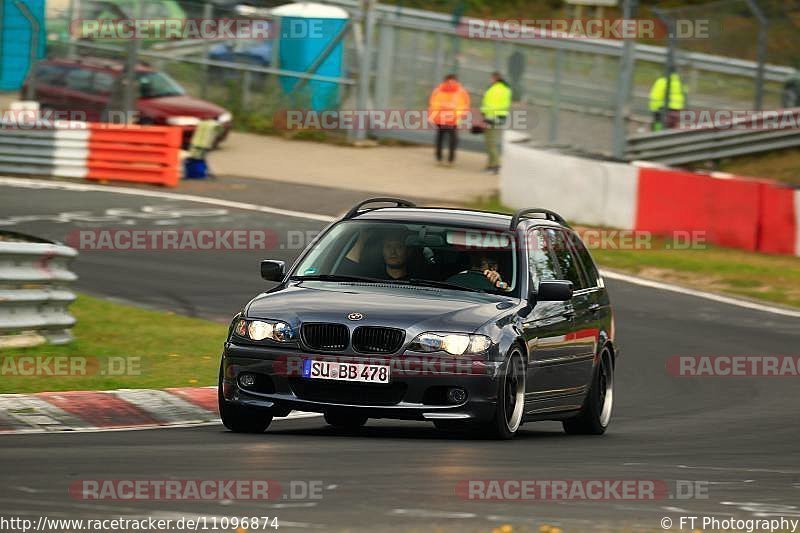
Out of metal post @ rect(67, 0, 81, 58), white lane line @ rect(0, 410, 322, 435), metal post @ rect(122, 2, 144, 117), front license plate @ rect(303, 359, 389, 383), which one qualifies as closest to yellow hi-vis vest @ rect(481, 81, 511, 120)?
metal post @ rect(122, 2, 144, 117)

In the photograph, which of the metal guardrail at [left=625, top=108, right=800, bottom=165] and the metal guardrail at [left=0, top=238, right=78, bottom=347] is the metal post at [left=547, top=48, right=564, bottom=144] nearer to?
the metal guardrail at [left=625, top=108, right=800, bottom=165]

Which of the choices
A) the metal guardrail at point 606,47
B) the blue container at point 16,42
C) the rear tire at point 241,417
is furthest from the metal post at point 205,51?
the rear tire at point 241,417

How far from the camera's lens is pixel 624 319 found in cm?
1862

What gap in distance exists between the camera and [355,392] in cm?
943

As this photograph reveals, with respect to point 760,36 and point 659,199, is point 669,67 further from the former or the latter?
point 659,199

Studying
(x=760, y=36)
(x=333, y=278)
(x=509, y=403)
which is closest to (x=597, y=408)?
(x=509, y=403)

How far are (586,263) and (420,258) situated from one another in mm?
1939

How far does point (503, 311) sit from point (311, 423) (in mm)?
1920

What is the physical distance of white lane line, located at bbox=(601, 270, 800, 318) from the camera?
790 inches

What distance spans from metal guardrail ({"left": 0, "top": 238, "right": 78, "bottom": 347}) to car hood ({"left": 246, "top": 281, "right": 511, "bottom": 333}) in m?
3.24

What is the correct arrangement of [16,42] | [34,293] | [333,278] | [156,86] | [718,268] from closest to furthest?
[333,278] → [34,293] → [718,268] → [156,86] → [16,42]

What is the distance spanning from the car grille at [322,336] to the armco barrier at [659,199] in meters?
14.3

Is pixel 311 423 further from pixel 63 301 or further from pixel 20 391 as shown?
pixel 63 301

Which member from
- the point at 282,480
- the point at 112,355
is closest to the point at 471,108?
the point at 112,355
